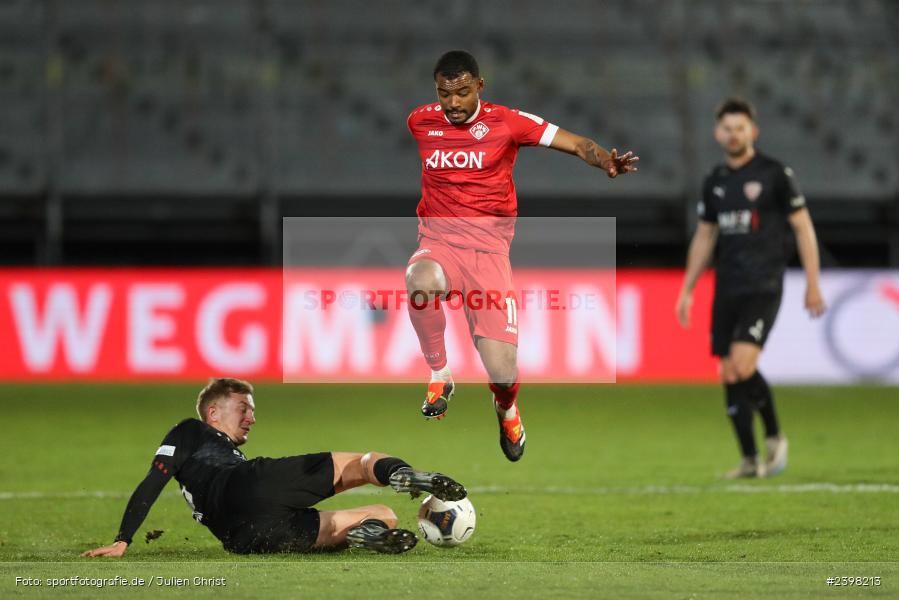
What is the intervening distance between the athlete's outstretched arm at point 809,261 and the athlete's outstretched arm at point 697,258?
521mm

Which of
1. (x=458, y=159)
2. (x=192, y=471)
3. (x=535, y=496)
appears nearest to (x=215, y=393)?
(x=192, y=471)

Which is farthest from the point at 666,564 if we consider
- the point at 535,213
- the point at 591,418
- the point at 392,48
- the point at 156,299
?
the point at 392,48

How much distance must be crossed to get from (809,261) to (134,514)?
14.8 ft

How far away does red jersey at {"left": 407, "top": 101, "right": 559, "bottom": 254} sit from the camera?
5.93 metres

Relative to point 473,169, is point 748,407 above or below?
below

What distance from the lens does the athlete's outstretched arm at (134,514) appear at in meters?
5.57

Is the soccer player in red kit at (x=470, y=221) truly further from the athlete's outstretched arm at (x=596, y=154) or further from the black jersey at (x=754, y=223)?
the black jersey at (x=754, y=223)

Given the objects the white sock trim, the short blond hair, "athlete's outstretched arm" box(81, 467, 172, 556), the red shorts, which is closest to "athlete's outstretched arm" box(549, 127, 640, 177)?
the red shorts

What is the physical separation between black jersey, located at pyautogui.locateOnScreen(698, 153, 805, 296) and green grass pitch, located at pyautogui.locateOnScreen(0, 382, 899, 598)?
4.20 feet

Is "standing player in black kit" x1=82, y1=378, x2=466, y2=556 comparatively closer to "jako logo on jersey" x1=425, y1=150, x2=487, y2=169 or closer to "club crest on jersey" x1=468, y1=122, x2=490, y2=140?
"jako logo on jersey" x1=425, y1=150, x2=487, y2=169

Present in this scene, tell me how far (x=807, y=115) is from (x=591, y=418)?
9.43m

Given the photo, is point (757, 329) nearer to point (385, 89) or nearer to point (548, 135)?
point (548, 135)

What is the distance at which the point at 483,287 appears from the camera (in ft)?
19.8

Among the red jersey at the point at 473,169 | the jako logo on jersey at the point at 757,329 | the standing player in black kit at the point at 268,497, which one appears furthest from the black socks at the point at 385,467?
the jako logo on jersey at the point at 757,329
